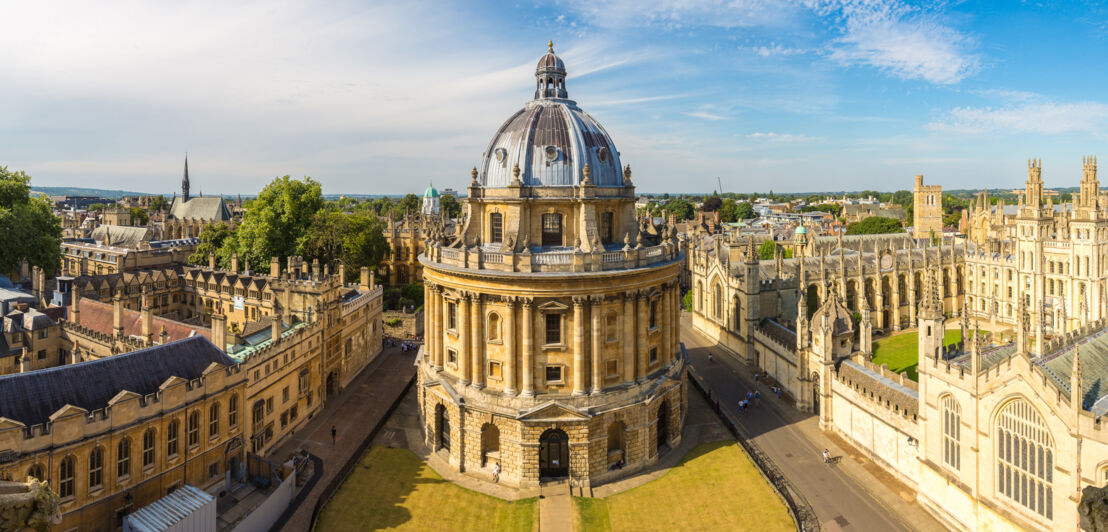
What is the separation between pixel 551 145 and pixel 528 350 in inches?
501

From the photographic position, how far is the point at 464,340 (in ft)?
116

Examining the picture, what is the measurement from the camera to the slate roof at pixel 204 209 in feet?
460

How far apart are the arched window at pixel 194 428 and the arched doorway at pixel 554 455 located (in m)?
18.1

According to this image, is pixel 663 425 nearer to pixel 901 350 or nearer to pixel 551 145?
pixel 551 145

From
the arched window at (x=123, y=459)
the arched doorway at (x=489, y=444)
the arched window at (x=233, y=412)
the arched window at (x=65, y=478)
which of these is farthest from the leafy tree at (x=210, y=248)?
the arched doorway at (x=489, y=444)

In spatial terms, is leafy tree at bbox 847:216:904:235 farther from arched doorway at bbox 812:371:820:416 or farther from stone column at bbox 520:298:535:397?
stone column at bbox 520:298:535:397

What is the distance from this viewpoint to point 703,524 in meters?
30.2

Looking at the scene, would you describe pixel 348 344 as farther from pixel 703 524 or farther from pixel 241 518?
pixel 703 524

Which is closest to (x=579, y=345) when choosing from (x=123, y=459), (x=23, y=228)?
(x=123, y=459)

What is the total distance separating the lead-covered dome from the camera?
36969 millimetres

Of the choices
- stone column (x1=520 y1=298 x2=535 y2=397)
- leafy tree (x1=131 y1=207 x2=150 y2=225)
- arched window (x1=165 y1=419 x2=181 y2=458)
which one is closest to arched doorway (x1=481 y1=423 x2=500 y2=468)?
stone column (x1=520 y1=298 x2=535 y2=397)

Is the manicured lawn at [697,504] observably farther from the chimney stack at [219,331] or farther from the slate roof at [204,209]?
the slate roof at [204,209]

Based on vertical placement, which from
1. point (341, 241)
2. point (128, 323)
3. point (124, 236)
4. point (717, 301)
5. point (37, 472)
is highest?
point (124, 236)

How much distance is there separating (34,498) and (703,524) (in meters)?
26.5
